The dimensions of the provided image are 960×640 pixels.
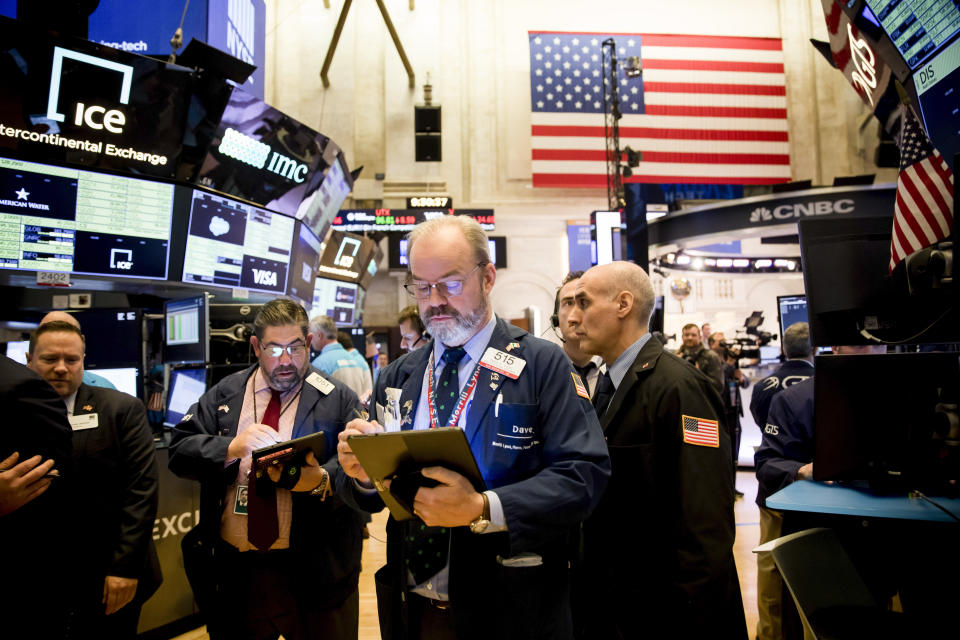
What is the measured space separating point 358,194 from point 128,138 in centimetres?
929

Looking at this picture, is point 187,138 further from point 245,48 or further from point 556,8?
point 556,8

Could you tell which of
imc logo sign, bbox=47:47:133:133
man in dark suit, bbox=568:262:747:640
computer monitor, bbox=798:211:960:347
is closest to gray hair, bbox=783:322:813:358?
computer monitor, bbox=798:211:960:347

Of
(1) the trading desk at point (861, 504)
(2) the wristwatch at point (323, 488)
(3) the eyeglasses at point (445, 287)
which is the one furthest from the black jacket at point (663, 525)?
(2) the wristwatch at point (323, 488)

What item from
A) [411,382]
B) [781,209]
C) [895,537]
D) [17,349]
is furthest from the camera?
[781,209]

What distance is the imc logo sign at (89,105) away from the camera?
3.83 metres

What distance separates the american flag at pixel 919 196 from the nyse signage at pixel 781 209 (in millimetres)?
8279

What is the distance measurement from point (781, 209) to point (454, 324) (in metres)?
10.7

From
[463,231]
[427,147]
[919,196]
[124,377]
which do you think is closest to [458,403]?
[463,231]

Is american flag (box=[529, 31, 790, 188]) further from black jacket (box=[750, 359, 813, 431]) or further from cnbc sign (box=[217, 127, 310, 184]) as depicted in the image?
black jacket (box=[750, 359, 813, 431])

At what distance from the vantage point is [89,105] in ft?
13.2

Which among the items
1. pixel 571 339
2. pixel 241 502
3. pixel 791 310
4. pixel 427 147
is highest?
pixel 427 147

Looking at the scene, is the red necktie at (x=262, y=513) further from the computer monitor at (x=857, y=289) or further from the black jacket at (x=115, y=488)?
the computer monitor at (x=857, y=289)

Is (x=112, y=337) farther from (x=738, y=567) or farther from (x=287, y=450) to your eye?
(x=738, y=567)

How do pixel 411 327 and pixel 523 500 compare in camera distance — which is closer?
pixel 523 500
